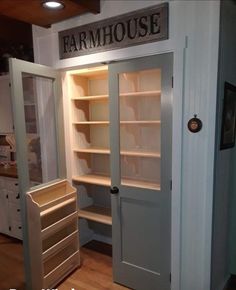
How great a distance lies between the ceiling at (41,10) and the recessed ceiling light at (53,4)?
1.2 inches

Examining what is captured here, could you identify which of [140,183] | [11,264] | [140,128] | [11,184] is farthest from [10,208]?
[140,128]

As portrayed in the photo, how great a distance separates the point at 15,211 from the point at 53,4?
2.40m

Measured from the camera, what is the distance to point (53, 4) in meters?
1.93

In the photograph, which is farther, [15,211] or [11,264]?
[15,211]

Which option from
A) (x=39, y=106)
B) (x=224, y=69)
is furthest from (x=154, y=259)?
(x=39, y=106)

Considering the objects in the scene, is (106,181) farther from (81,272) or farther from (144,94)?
(144,94)

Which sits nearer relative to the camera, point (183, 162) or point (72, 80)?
point (183, 162)

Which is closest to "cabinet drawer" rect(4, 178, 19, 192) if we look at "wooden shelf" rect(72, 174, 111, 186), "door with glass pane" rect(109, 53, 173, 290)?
"wooden shelf" rect(72, 174, 111, 186)

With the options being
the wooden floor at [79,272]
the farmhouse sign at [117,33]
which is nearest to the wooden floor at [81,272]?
the wooden floor at [79,272]

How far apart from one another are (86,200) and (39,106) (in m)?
1.27

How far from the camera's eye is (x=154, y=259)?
2.12 meters

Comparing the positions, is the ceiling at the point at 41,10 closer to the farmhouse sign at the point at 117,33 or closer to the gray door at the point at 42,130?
the farmhouse sign at the point at 117,33

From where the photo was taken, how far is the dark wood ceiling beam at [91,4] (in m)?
1.91

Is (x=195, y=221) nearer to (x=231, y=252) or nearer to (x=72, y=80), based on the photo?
(x=231, y=252)
